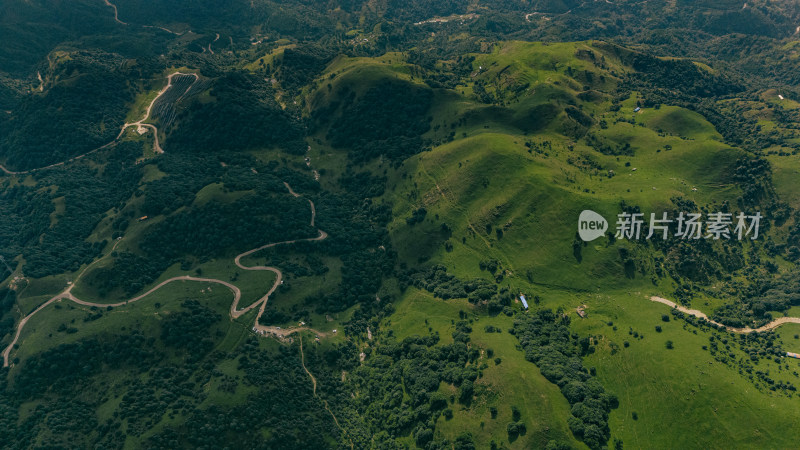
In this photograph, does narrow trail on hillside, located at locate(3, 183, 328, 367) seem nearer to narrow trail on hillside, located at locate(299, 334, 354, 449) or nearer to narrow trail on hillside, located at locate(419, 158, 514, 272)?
narrow trail on hillside, located at locate(299, 334, 354, 449)

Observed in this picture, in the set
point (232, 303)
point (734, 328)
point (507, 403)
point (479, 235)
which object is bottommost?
point (232, 303)

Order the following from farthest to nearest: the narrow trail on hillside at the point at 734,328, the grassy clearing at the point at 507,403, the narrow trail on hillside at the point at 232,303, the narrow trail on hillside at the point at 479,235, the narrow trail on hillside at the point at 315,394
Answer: the narrow trail on hillside at the point at 479,235 → the narrow trail on hillside at the point at 232,303 → the narrow trail on hillside at the point at 734,328 → the narrow trail on hillside at the point at 315,394 → the grassy clearing at the point at 507,403

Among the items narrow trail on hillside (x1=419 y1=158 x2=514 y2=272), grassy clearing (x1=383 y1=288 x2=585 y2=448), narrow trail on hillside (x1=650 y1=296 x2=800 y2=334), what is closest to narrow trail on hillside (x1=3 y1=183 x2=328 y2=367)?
grassy clearing (x1=383 y1=288 x2=585 y2=448)

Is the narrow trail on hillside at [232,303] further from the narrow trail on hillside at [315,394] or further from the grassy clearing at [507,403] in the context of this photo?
the grassy clearing at [507,403]

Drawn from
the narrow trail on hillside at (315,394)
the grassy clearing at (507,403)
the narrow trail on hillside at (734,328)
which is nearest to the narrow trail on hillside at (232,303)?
the narrow trail on hillside at (315,394)

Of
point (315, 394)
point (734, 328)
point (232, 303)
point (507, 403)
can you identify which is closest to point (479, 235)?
point (507, 403)

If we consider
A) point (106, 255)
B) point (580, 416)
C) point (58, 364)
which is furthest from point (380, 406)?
point (106, 255)

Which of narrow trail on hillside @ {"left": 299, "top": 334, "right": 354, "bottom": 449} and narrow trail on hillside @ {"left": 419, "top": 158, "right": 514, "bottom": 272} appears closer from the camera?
narrow trail on hillside @ {"left": 299, "top": 334, "right": 354, "bottom": 449}

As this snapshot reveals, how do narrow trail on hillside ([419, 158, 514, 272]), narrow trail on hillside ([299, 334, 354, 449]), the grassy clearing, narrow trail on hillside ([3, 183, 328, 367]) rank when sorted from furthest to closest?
narrow trail on hillside ([419, 158, 514, 272]) → narrow trail on hillside ([3, 183, 328, 367]) → narrow trail on hillside ([299, 334, 354, 449]) → the grassy clearing

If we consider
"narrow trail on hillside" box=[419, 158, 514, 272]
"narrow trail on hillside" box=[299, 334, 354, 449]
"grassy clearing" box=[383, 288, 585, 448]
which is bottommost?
"narrow trail on hillside" box=[299, 334, 354, 449]

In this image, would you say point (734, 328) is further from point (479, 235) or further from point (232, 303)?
point (232, 303)

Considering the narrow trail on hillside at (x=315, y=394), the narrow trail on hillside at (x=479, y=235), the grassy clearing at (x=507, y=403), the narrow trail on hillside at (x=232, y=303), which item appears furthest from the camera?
the narrow trail on hillside at (x=479, y=235)
